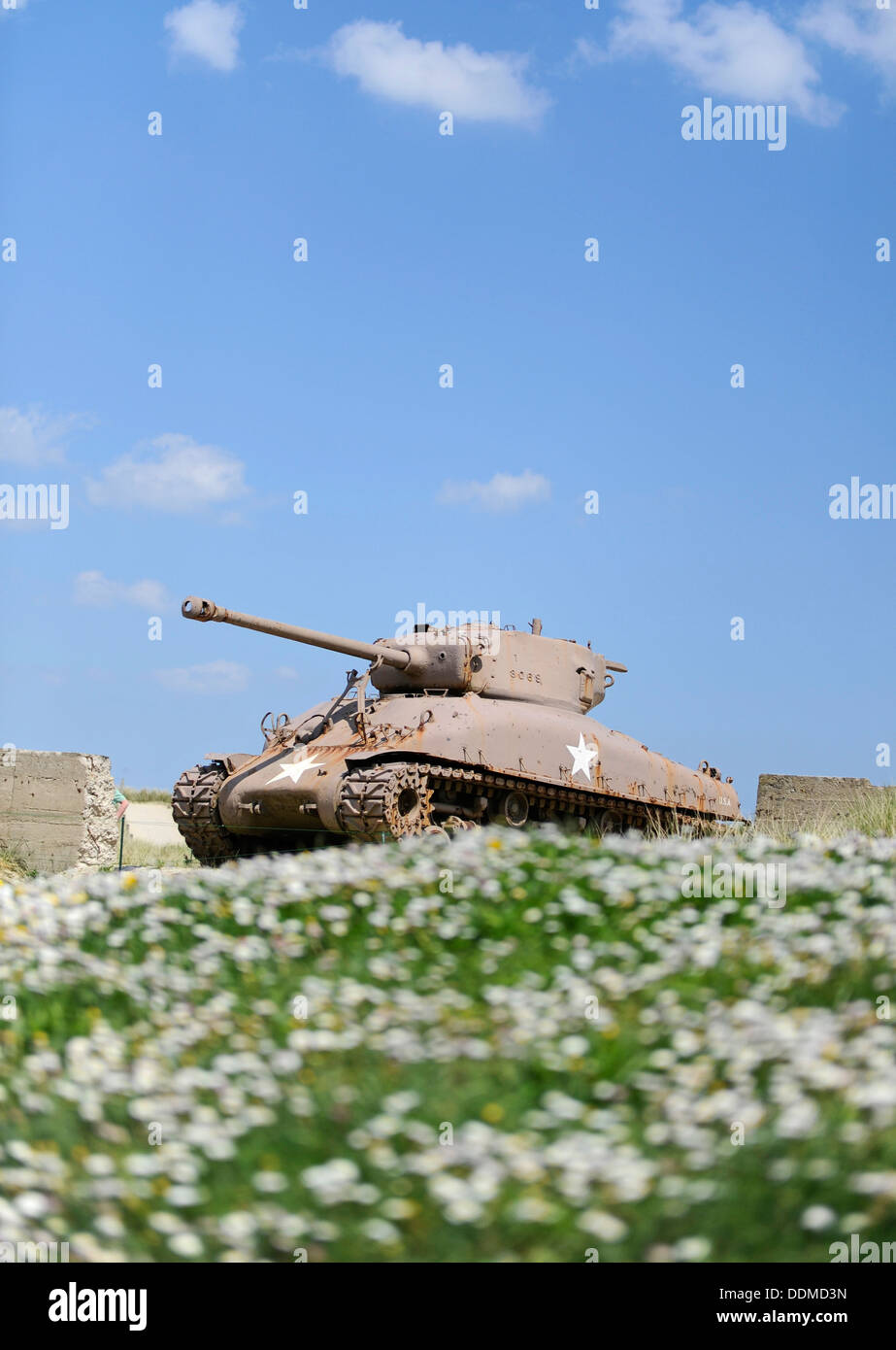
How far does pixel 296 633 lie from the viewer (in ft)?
57.4

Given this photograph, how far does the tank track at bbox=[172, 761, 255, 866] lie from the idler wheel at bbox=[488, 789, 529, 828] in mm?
3334

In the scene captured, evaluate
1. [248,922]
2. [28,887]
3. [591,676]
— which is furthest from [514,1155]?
[591,676]

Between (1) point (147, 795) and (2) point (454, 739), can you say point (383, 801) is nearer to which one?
(2) point (454, 739)

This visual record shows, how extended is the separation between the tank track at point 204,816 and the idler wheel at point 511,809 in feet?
10.9

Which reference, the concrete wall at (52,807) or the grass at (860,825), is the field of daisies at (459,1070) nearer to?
the grass at (860,825)

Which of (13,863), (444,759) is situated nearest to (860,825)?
(444,759)

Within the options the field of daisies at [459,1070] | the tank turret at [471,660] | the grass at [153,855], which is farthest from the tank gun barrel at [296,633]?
the field of daisies at [459,1070]

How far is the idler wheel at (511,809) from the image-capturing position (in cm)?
1780

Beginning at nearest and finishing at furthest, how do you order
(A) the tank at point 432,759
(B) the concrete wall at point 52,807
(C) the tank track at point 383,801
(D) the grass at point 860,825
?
(D) the grass at point 860,825
(C) the tank track at point 383,801
(A) the tank at point 432,759
(B) the concrete wall at point 52,807

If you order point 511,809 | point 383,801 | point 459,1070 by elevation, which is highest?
point 511,809

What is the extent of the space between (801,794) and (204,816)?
8493mm

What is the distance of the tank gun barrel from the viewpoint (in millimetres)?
16062

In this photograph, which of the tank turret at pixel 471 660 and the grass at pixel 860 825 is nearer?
the grass at pixel 860 825

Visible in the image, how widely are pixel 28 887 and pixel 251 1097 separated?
4688 millimetres
